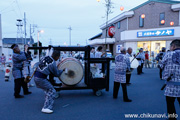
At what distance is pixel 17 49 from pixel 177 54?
4.69 metres

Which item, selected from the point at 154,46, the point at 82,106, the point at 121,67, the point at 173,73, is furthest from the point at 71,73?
the point at 154,46

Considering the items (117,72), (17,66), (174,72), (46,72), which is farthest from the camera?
(17,66)

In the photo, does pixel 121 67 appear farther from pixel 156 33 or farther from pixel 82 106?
pixel 156 33

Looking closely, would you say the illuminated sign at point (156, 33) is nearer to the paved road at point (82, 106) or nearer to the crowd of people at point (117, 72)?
the paved road at point (82, 106)

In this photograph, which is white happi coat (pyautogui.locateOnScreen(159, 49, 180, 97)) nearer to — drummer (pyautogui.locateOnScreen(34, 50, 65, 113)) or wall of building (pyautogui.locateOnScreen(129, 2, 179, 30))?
drummer (pyautogui.locateOnScreen(34, 50, 65, 113))

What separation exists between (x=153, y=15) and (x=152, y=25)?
1.32m

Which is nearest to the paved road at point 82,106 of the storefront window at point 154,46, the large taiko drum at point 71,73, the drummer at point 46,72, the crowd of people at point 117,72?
the crowd of people at point 117,72

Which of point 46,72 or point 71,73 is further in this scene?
point 71,73

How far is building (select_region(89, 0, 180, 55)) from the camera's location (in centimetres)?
1888

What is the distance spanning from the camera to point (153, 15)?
66.5 feet

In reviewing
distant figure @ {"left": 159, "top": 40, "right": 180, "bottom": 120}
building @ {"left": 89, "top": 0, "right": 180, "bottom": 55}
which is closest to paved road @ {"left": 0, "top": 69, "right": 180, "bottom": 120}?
distant figure @ {"left": 159, "top": 40, "right": 180, "bottom": 120}

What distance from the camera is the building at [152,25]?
18.9 meters

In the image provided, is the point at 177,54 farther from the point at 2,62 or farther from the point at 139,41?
the point at 139,41

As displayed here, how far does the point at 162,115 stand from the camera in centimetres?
392
